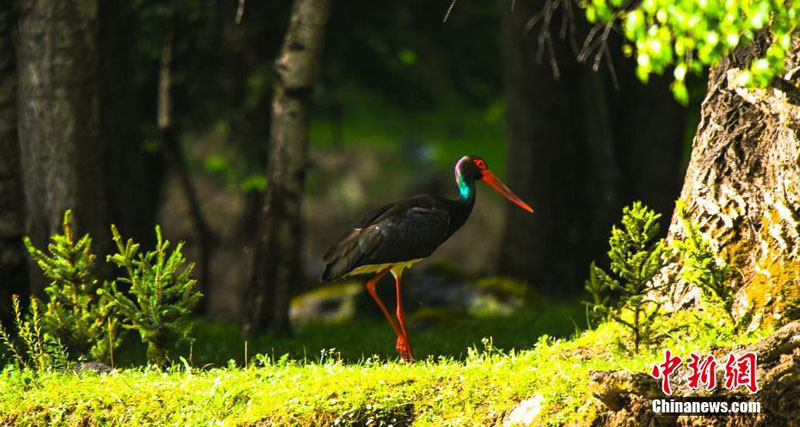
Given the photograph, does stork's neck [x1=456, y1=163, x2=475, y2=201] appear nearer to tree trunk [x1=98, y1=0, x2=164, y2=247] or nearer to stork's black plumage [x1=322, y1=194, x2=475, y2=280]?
stork's black plumage [x1=322, y1=194, x2=475, y2=280]

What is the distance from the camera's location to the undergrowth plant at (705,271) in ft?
29.8

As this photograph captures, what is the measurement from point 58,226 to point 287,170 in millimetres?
2446

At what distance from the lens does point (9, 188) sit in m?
12.5

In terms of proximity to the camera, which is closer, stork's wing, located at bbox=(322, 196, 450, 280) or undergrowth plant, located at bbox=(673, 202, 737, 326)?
undergrowth plant, located at bbox=(673, 202, 737, 326)

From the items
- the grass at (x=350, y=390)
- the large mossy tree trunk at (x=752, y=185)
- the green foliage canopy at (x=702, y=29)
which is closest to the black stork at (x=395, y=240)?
the grass at (x=350, y=390)

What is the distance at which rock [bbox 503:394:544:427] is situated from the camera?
8.10m

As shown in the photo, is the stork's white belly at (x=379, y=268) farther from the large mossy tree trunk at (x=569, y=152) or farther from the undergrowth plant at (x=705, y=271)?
the large mossy tree trunk at (x=569, y=152)

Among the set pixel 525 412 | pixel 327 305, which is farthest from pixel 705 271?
pixel 327 305

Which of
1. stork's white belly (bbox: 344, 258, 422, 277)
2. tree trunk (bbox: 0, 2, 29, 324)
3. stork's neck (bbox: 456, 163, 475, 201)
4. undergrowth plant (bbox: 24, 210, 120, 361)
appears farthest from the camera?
tree trunk (bbox: 0, 2, 29, 324)

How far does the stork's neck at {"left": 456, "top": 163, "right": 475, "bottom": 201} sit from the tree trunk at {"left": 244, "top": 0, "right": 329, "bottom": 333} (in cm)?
201

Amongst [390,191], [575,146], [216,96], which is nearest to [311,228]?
[390,191]

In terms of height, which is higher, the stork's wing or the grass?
the stork's wing

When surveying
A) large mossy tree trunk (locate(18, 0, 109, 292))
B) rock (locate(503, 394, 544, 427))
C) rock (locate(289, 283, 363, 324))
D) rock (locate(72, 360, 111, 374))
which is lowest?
rock (locate(289, 283, 363, 324))

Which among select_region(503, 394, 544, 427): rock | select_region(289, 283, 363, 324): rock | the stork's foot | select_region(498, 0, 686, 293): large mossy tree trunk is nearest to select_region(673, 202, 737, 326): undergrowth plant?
select_region(503, 394, 544, 427): rock
